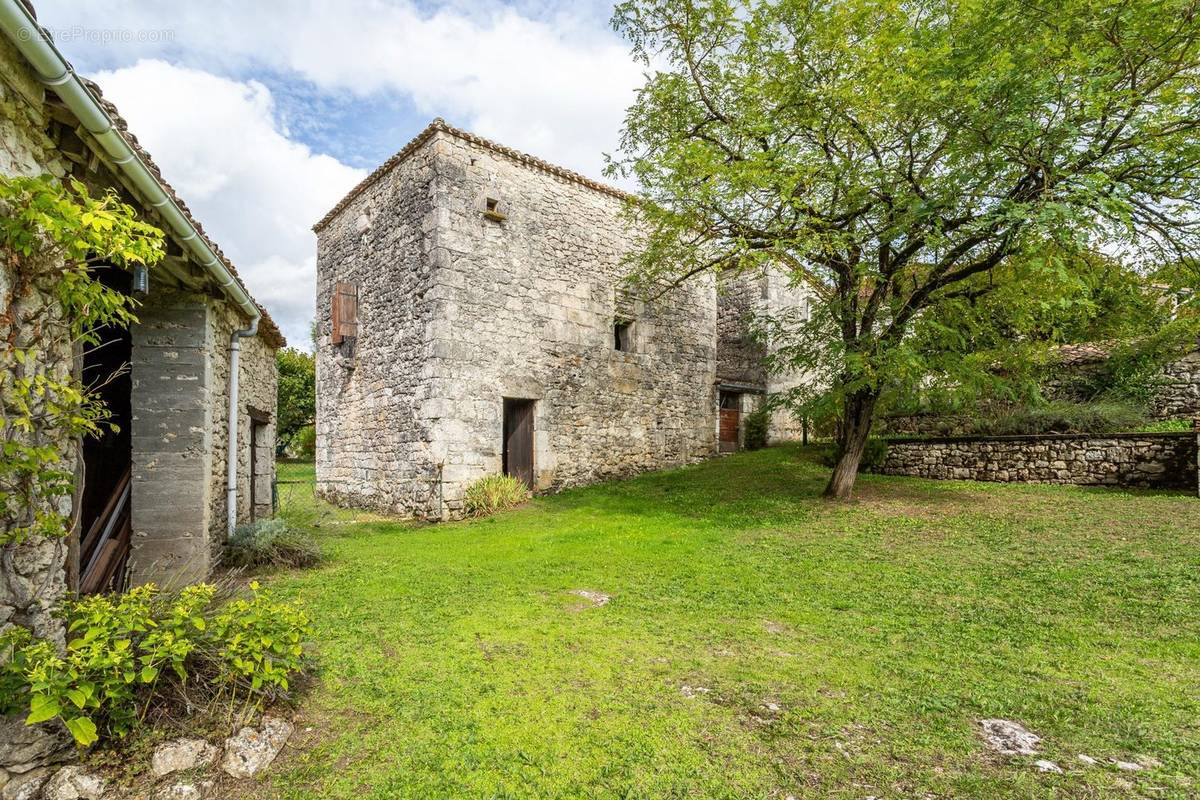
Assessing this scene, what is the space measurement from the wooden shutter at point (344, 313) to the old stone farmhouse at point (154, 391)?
4.88 metres

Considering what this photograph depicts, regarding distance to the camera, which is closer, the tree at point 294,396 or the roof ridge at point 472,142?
the roof ridge at point 472,142

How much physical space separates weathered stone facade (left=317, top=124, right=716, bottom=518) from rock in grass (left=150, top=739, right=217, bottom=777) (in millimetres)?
6731

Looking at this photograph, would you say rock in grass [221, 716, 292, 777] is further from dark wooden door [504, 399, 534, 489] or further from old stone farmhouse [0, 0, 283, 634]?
dark wooden door [504, 399, 534, 489]

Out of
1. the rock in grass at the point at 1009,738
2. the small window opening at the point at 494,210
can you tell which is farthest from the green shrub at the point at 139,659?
the small window opening at the point at 494,210

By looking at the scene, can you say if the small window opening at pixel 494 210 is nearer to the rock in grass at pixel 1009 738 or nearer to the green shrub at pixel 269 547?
the green shrub at pixel 269 547

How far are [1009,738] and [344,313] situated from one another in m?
11.5

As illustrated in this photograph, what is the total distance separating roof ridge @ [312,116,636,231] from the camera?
9.59 meters

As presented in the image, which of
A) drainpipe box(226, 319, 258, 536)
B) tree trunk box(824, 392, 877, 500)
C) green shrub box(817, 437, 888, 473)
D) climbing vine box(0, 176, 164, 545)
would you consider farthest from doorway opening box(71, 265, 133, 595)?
green shrub box(817, 437, 888, 473)

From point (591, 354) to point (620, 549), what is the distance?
17.2 ft

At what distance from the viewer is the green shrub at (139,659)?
2.22m

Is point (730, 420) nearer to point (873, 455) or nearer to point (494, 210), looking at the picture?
point (873, 455)

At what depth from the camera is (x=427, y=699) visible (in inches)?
122

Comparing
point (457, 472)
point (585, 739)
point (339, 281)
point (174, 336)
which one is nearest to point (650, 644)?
point (585, 739)

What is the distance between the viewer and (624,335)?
12438 millimetres
